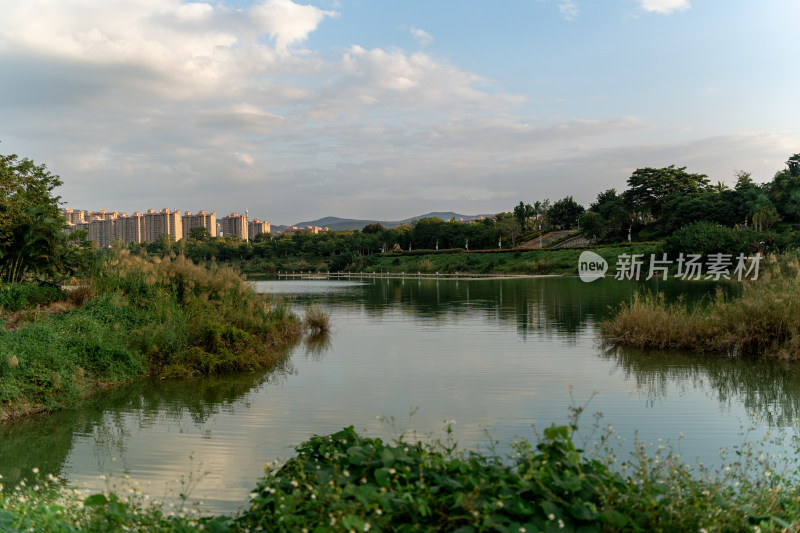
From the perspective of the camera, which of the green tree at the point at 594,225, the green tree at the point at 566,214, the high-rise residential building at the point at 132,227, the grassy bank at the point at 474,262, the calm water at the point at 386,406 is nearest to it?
the calm water at the point at 386,406

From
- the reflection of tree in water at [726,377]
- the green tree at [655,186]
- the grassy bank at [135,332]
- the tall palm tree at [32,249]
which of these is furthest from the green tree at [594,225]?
the tall palm tree at [32,249]

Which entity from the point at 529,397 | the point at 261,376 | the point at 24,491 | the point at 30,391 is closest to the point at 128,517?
the point at 24,491

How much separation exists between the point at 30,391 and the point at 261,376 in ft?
12.0

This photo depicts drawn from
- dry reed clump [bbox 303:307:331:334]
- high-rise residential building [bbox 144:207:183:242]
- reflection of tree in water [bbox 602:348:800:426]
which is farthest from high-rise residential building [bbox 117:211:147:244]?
reflection of tree in water [bbox 602:348:800:426]

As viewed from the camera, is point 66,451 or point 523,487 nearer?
point 523,487

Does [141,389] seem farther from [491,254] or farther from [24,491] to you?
[491,254]

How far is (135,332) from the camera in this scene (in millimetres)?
10672

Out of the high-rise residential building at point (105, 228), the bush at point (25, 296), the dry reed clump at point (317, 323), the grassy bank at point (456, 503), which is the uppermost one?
the high-rise residential building at point (105, 228)

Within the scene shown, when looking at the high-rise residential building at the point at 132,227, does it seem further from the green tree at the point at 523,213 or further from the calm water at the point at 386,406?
the calm water at the point at 386,406

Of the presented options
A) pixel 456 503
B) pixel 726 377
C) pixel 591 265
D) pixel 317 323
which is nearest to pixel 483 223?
pixel 591 265

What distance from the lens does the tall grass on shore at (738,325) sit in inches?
421

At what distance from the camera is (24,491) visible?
5.02 metres

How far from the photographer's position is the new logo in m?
53.2

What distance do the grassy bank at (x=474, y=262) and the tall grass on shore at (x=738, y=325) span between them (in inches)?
1675
